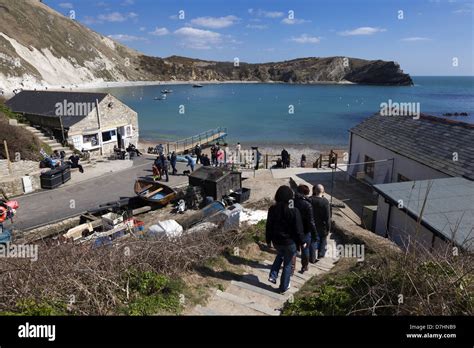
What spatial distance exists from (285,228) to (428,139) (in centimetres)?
1383

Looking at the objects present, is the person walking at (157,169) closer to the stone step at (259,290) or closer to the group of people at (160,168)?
the group of people at (160,168)

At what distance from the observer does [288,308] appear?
17.3 feet

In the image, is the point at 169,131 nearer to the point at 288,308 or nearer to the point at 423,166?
the point at 423,166

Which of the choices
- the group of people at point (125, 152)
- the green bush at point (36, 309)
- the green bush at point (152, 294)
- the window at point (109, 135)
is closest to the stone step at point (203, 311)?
the green bush at point (152, 294)

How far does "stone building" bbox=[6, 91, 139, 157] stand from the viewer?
24.7 meters

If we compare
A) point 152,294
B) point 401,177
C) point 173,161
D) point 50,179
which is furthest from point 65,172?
point 401,177

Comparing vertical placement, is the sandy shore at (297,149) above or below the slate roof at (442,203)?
below

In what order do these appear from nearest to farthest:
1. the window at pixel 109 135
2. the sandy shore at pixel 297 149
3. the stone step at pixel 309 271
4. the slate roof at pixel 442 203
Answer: the stone step at pixel 309 271 < the slate roof at pixel 442 203 < the window at pixel 109 135 < the sandy shore at pixel 297 149

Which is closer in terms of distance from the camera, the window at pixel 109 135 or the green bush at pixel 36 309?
the green bush at pixel 36 309

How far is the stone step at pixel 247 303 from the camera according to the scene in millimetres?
5371

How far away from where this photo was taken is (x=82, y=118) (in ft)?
81.9

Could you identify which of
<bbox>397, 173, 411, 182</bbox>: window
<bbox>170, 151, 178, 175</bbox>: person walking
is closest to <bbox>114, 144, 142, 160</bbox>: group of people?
<bbox>170, 151, 178, 175</bbox>: person walking

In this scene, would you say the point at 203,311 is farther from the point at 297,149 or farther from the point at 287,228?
the point at 297,149

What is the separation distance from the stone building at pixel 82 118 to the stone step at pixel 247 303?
72.7 ft
